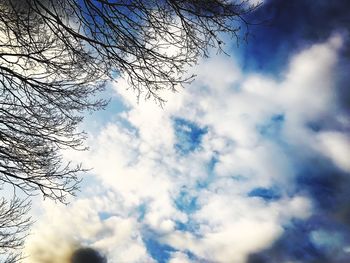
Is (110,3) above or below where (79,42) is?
above

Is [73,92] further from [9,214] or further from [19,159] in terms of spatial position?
[9,214]

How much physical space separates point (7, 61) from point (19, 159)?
5.60 ft

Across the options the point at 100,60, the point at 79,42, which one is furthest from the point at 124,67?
the point at 79,42

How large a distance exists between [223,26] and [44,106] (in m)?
3.12

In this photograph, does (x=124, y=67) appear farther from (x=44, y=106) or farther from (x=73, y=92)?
(x=44, y=106)

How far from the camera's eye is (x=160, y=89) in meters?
5.00

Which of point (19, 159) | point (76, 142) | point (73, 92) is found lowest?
point (19, 159)

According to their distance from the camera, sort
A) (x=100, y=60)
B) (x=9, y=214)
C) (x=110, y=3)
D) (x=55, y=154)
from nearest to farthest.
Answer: (x=110, y=3), (x=100, y=60), (x=55, y=154), (x=9, y=214)

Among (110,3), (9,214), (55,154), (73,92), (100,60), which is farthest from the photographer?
(9,214)

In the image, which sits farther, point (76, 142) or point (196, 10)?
point (76, 142)

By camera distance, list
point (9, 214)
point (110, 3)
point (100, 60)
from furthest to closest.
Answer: point (9, 214), point (100, 60), point (110, 3)

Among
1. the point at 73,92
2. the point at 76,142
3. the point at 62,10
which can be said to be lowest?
the point at 76,142

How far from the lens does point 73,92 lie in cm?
539

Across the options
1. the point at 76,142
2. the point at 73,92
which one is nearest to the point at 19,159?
the point at 76,142
